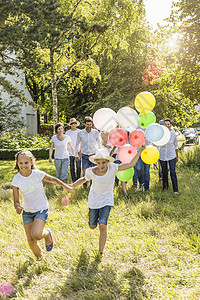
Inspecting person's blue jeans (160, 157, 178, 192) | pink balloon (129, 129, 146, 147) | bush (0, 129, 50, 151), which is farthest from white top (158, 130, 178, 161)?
bush (0, 129, 50, 151)

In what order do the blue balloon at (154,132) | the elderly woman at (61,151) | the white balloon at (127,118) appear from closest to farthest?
the blue balloon at (154,132), the white balloon at (127,118), the elderly woman at (61,151)

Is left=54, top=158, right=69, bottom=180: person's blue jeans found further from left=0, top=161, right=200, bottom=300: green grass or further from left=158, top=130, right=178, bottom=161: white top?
left=158, top=130, right=178, bottom=161: white top

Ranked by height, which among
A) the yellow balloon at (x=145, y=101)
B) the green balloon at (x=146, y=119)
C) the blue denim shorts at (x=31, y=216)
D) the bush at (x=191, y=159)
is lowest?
the blue denim shorts at (x=31, y=216)

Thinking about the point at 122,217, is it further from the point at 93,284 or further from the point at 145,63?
the point at 145,63

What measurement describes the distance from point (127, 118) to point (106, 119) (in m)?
0.38

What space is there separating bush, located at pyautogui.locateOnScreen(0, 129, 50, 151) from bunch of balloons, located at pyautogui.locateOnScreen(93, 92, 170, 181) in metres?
12.4

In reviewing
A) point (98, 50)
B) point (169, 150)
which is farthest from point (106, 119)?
point (98, 50)

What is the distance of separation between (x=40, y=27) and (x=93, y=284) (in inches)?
384

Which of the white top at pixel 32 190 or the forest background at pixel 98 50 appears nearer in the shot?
the white top at pixel 32 190

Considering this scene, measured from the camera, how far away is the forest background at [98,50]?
11312mm

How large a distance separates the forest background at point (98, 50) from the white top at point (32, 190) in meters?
8.20

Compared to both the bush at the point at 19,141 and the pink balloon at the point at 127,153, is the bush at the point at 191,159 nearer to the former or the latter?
the pink balloon at the point at 127,153

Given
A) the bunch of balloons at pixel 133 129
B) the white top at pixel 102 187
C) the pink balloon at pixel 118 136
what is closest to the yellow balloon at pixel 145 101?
the bunch of balloons at pixel 133 129

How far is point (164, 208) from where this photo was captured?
5.59 meters
